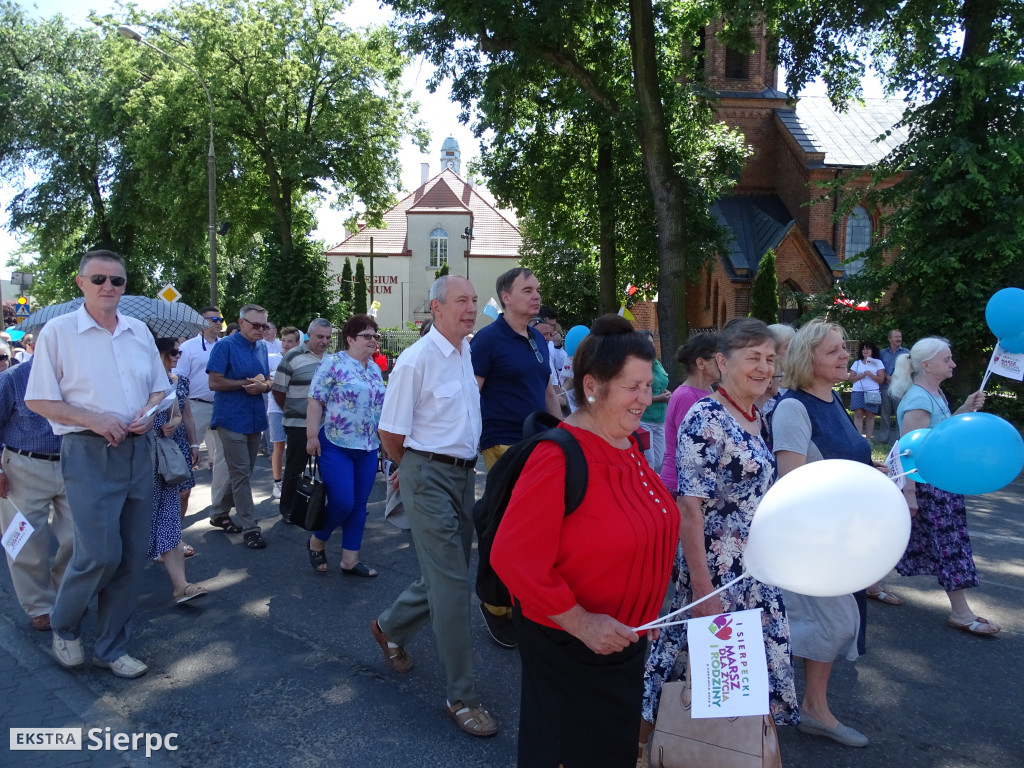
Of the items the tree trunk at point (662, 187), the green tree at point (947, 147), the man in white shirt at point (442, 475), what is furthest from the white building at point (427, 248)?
the man in white shirt at point (442, 475)

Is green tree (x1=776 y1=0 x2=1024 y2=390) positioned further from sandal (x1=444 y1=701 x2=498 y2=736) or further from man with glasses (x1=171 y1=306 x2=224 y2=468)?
sandal (x1=444 y1=701 x2=498 y2=736)

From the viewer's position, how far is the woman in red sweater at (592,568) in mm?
2297

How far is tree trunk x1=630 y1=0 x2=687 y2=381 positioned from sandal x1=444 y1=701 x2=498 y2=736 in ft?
38.2

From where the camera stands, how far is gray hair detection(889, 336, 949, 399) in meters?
5.06

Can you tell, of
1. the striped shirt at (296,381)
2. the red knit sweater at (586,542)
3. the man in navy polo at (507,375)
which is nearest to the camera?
the red knit sweater at (586,542)

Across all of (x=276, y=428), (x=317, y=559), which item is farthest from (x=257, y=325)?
(x=276, y=428)

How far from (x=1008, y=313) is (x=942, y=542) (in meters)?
1.48

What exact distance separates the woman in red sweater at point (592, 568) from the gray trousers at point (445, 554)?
1287 mm

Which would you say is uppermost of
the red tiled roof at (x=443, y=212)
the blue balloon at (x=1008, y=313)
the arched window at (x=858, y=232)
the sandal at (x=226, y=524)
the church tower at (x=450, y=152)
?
the church tower at (x=450, y=152)

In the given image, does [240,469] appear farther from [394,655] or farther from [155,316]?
[394,655]

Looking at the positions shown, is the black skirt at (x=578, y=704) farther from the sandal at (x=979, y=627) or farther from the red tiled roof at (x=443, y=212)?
the red tiled roof at (x=443, y=212)

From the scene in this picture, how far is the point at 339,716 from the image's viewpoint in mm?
4008

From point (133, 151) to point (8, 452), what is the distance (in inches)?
1339

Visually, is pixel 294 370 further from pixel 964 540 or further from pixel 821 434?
pixel 964 540
